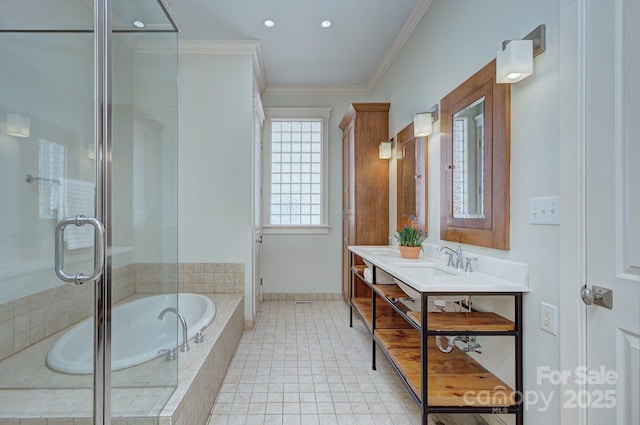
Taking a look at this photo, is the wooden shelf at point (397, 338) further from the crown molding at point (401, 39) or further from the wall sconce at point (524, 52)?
the crown molding at point (401, 39)

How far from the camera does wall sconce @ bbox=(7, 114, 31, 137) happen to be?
1.40 metres

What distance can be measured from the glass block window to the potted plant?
82.5 inches

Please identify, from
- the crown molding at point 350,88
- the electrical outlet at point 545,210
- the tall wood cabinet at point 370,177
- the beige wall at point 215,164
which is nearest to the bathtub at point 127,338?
the beige wall at point 215,164

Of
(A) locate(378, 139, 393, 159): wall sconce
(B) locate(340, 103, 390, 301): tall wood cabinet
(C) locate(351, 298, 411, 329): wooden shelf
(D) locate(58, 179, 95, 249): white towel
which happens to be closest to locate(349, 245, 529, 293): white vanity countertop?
(C) locate(351, 298, 411, 329): wooden shelf

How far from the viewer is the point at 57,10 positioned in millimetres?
1550

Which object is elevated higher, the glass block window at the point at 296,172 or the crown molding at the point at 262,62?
the crown molding at the point at 262,62

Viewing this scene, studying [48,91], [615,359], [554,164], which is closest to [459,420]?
[615,359]

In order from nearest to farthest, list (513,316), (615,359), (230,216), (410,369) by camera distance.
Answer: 1. (615,359)
2. (513,316)
3. (410,369)
4. (230,216)

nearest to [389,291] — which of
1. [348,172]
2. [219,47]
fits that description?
[348,172]

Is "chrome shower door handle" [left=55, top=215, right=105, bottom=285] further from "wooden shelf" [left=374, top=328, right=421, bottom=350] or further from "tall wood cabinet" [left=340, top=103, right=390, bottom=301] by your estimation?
"tall wood cabinet" [left=340, top=103, right=390, bottom=301]

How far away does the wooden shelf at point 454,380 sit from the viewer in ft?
5.09

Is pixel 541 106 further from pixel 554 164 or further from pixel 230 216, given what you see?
pixel 230 216

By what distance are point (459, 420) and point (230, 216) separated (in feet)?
8.51

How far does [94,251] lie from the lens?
113 centimetres
